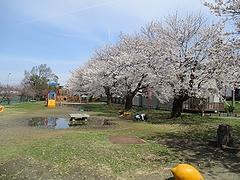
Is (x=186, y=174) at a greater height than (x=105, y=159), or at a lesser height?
greater

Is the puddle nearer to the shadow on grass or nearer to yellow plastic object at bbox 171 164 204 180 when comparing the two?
the shadow on grass

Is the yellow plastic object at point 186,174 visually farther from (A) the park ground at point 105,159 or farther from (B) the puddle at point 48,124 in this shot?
(B) the puddle at point 48,124

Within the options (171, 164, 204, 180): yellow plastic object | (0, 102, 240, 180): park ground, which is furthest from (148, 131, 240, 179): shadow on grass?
(171, 164, 204, 180): yellow plastic object

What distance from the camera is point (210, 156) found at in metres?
6.32

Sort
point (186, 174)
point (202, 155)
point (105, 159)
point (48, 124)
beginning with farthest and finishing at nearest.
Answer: point (48, 124) < point (202, 155) < point (105, 159) < point (186, 174)

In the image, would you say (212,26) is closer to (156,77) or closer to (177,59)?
(177,59)

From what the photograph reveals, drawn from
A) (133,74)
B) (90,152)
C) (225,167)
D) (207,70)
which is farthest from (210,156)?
(133,74)

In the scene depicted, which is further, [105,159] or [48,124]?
[48,124]

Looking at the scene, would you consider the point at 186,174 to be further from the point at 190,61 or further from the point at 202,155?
the point at 190,61

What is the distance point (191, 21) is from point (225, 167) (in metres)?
11.7

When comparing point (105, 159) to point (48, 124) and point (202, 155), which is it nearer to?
point (202, 155)

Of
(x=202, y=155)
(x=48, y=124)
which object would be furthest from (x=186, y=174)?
(x=48, y=124)

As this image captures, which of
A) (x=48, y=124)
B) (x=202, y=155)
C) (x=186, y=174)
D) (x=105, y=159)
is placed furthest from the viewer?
(x=48, y=124)

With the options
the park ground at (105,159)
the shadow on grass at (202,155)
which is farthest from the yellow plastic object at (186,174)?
the shadow on grass at (202,155)
